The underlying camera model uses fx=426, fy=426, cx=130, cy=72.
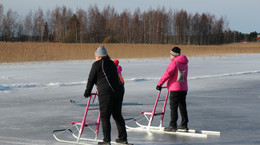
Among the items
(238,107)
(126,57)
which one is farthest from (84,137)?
(126,57)

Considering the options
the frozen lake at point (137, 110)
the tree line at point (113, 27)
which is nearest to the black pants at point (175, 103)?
the frozen lake at point (137, 110)

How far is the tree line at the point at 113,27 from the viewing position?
92375mm

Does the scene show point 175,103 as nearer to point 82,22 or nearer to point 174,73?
point 174,73

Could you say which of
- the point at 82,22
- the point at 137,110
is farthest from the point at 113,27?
the point at 137,110

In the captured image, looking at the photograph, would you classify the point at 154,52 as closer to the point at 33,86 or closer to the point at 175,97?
the point at 33,86

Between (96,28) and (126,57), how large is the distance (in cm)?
6526

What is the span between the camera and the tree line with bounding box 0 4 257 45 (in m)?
92.4

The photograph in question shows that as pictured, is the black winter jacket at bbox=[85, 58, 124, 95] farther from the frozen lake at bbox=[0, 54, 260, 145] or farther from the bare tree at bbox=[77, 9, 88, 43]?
the bare tree at bbox=[77, 9, 88, 43]

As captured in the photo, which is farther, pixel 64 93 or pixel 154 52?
pixel 154 52

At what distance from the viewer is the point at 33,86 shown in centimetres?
1439

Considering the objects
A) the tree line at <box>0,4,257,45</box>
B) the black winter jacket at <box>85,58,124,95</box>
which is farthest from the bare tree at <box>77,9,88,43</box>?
the black winter jacket at <box>85,58,124,95</box>

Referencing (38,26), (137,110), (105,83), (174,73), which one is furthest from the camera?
(38,26)

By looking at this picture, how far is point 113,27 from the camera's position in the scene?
345 ft

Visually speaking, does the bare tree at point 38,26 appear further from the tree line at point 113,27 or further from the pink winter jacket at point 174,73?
the pink winter jacket at point 174,73
